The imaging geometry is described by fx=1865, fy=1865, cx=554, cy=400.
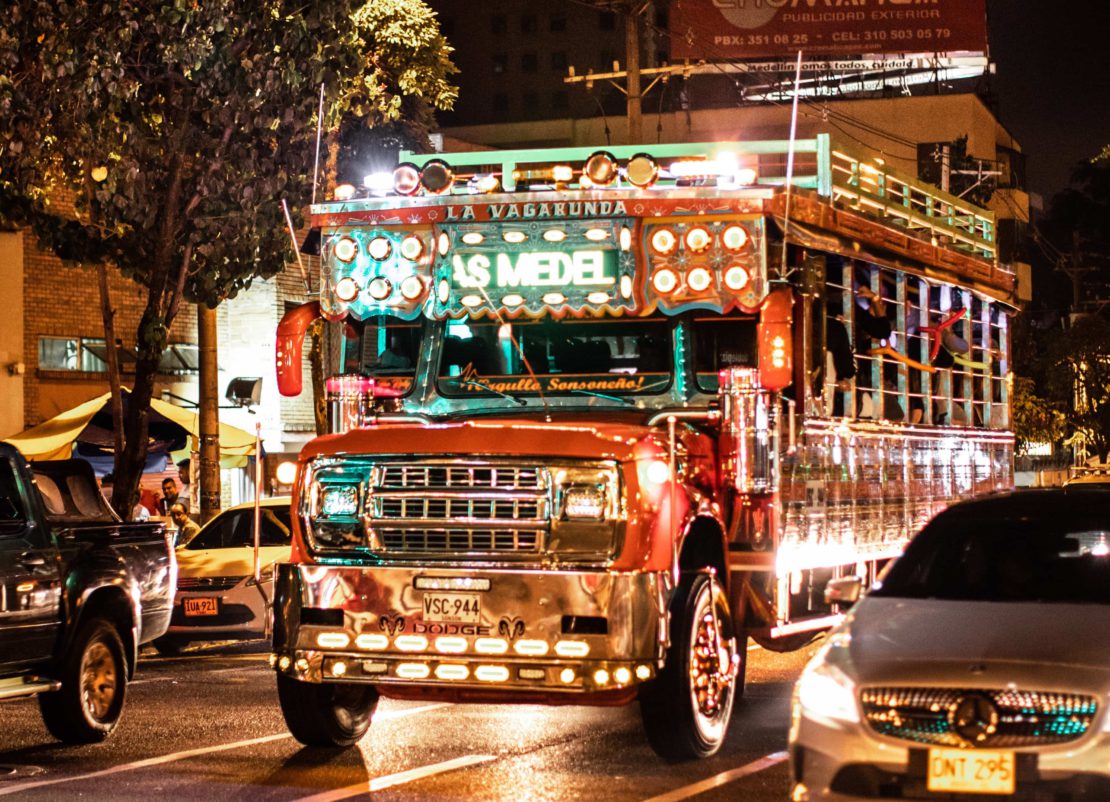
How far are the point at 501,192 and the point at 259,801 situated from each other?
4.11 m

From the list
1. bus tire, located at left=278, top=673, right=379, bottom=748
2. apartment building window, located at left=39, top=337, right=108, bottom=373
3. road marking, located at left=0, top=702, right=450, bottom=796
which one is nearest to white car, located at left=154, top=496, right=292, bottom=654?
road marking, located at left=0, top=702, right=450, bottom=796

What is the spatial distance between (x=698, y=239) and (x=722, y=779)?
3.25 metres

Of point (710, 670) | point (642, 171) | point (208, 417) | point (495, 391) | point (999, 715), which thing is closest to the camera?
point (999, 715)

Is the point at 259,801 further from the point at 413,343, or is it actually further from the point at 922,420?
the point at 922,420

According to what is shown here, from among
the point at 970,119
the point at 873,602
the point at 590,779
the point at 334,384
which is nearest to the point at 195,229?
the point at 334,384

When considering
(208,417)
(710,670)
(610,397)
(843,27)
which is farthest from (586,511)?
(843,27)

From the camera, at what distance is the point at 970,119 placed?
63062 millimetres

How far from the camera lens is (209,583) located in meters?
17.8

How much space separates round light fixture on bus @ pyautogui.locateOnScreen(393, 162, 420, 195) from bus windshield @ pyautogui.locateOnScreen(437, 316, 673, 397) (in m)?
0.86

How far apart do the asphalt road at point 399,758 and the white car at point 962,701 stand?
5.53 ft

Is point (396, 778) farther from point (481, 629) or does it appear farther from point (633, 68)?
point (633, 68)

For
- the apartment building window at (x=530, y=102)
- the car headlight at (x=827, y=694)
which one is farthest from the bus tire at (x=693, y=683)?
the apartment building window at (x=530, y=102)

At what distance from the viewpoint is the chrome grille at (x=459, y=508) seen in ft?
31.7

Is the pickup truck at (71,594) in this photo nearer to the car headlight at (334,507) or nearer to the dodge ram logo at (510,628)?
the car headlight at (334,507)
